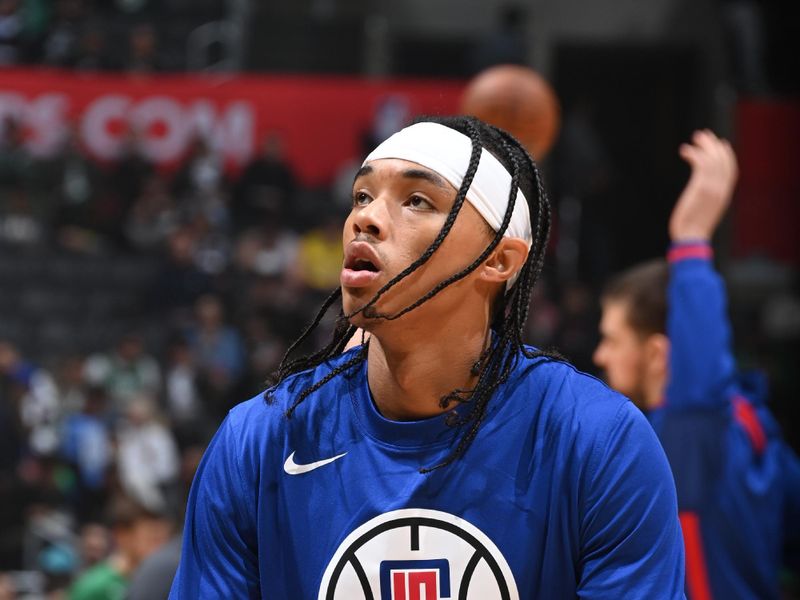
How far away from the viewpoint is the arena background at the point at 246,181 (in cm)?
1099

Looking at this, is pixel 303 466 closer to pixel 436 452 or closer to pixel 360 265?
pixel 436 452

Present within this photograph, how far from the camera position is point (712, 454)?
321 centimetres

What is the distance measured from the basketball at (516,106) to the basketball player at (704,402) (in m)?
0.56

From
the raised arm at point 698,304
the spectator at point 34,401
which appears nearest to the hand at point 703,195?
the raised arm at point 698,304

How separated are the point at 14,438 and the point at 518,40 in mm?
6586

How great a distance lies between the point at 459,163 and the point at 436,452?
0.47m

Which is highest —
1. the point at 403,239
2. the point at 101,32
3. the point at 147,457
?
the point at 101,32

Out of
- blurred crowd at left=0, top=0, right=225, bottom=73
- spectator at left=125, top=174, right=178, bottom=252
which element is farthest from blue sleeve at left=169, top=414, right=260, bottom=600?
blurred crowd at left=0, top=0, right=225, bottom=73

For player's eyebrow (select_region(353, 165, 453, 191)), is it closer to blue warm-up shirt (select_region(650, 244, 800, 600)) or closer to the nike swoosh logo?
the nike swoosh logo

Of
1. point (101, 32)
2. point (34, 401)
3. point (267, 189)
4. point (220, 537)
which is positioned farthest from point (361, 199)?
point (101, 32)

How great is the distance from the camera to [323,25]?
14.7 metres

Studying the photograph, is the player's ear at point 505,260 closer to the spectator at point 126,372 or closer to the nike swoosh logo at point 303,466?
the nike swoosh logo at point 303,466

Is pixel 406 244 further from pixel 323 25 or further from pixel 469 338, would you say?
pixel 323 25

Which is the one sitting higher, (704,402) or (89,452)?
(704,402)
